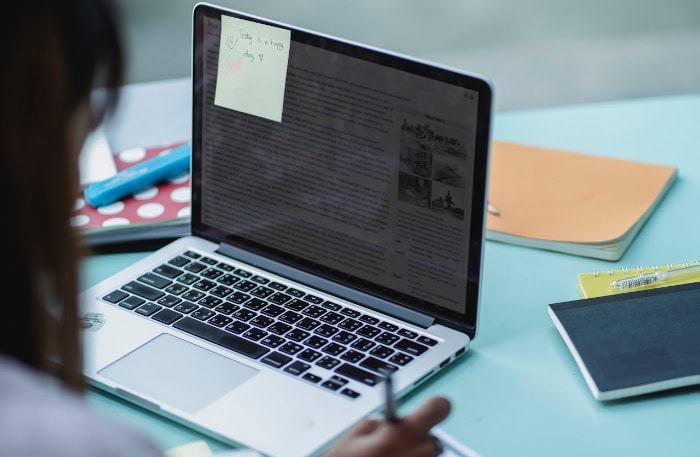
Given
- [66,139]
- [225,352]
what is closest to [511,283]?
[225,352]

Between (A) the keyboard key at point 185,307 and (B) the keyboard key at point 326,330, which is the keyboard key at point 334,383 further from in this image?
(A) the keyboard key at point 185,307

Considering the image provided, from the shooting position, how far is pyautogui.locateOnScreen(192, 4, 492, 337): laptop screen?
2.83ft

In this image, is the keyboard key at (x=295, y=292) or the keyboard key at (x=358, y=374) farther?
the keyboard key at (x=295, y=292)

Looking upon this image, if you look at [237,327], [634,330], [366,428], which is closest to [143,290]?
[237,327]

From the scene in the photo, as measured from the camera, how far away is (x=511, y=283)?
1.01 metres

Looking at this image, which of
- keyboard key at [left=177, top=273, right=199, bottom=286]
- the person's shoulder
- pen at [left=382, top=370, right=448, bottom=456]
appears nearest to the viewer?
the person's shoulder

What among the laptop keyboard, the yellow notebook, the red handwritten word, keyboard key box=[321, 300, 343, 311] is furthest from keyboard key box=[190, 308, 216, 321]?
the yellow notebook

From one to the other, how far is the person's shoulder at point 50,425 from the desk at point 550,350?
302 millimetres

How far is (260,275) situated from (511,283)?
Answer: 0.25 m

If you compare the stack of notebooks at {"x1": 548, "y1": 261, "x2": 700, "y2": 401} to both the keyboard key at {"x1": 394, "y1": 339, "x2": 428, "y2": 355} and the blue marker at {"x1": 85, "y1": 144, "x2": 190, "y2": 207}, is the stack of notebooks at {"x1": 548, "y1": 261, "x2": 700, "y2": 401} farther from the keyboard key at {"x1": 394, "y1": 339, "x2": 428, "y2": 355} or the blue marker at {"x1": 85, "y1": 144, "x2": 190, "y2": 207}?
the blue marker at {"x1": 85, "y1": 144, "x2": 190, "y2": 207}

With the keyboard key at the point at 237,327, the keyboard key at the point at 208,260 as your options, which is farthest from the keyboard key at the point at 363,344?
the keyboard key at the point at 208,260

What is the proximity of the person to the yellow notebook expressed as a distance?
52cm

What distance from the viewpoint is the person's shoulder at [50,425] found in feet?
1.51

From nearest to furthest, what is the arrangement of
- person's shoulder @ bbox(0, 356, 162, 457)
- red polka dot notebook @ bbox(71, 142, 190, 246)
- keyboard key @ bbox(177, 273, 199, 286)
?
1. person's shoulder @ bbox(0, 356, 162, 457)
2. keyboard key @ bbox(177, 273, 199, 286)
3. red polka dot notebook @ bbox(71, 142, 190, 246)
